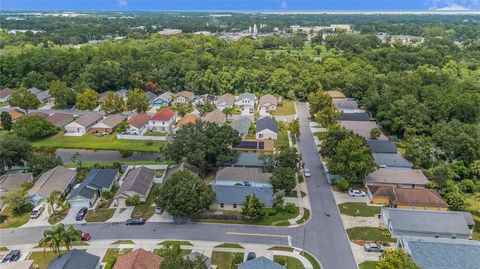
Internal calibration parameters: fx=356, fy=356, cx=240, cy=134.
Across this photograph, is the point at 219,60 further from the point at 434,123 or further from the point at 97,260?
the point at 97,260

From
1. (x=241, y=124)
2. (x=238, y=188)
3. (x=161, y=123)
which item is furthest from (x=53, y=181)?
(x=241, y=124)

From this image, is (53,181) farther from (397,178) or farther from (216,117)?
(397,178)

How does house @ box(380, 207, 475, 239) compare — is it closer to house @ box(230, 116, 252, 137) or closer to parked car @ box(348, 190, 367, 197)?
parked car @ box(348, 190, 367, 197)

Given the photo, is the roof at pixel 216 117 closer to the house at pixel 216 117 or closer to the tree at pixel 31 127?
the house at pixel 216 117

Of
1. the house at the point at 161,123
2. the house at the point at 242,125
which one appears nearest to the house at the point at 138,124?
the house at the point at 161,123

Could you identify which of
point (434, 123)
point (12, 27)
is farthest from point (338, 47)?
point (12, 27)
